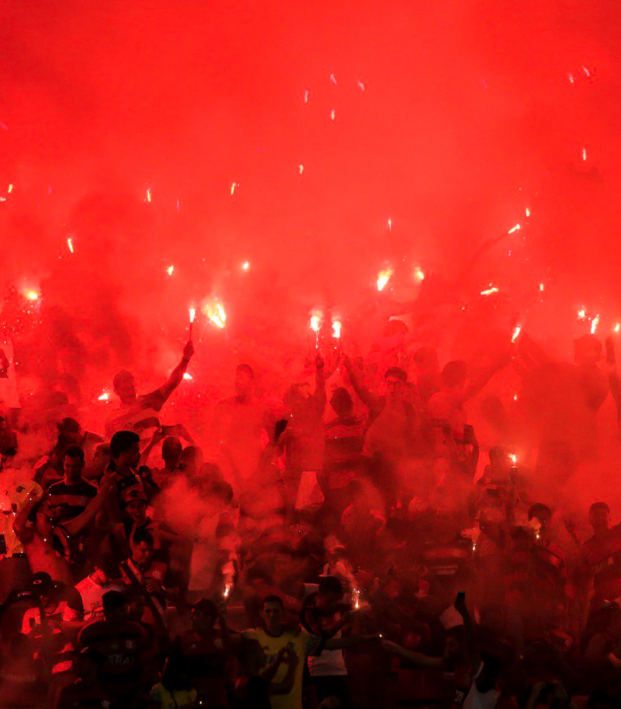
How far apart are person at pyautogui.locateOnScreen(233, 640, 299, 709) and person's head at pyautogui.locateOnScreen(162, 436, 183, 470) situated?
176 cm

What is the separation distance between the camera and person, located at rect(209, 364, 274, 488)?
7.07 m

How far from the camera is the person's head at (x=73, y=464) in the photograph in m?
5.51

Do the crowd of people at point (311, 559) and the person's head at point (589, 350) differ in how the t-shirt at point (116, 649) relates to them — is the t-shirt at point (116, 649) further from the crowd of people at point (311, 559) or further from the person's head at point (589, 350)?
the person's head at point (589, 350)

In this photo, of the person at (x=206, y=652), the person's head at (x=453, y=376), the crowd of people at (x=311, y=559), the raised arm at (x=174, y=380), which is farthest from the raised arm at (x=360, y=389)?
the person at (x=206, y=652)

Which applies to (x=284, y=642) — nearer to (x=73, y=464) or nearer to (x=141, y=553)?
(x=141, y=553)

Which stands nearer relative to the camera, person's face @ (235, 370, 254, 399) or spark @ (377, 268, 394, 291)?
person's face @ (235, 370, 254, 399)

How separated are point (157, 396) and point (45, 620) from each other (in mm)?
2608

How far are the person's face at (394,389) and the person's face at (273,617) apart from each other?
2.59m

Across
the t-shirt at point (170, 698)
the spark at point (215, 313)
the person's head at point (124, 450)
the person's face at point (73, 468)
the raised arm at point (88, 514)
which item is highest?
the spark at point (215, 313)

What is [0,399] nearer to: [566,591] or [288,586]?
[288,586]

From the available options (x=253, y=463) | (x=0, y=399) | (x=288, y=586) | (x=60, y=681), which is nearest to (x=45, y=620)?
(x=60, y=681)

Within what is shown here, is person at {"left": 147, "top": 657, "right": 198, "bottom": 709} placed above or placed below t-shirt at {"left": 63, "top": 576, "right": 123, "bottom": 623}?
below

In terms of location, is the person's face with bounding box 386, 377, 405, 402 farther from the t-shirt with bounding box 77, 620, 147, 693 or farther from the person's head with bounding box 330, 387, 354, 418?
the t-shirt with bounding box 77, 620, 147, 693

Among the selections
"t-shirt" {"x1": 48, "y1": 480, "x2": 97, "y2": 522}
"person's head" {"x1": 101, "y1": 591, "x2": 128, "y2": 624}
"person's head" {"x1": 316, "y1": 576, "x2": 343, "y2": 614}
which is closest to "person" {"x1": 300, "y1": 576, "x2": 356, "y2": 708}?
"person's head" {"x1": 316, "y1": 576, "x2": 343, "y2": 614}
